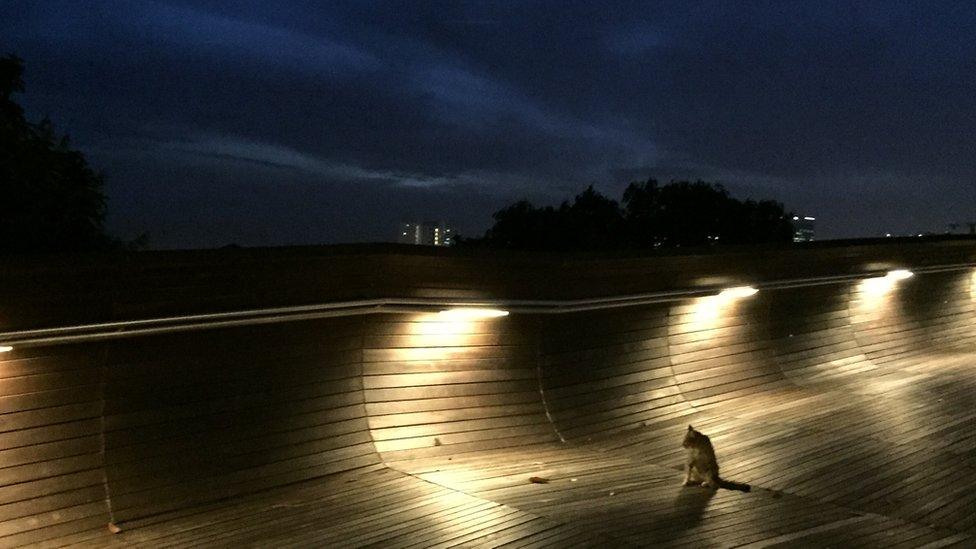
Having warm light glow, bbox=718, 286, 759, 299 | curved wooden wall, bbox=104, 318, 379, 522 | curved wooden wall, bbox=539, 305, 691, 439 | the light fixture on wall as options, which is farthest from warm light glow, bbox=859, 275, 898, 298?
curved wooden wall, bbox=104, 318, 379, 522

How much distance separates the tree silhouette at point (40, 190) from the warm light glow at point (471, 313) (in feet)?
30.0

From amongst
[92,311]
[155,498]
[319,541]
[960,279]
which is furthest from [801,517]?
[960,279]

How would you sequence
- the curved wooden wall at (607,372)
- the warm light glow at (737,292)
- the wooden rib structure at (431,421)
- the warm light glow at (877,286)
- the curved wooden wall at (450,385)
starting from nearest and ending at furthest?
the wooden rib structure at (431,421)
the curved wooden wall at (450,385)
the curved wooden wall at (607,372)
the warm light glow at (737,292)
the warm light glow at (877,286)

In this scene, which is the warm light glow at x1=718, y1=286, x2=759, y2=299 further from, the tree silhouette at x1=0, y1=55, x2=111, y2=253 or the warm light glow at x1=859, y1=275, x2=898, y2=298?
the tree silhouette at x1=0, y1=55, x2=111, y2=253

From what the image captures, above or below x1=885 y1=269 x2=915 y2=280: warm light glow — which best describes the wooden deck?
below

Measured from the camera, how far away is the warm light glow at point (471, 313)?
9.33 metres

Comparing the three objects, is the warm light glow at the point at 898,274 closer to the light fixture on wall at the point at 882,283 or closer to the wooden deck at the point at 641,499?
the light fixture on wall at the point at 882,283

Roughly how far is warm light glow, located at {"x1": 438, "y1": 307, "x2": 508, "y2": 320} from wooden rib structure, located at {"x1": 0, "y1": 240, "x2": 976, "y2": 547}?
0.12 m

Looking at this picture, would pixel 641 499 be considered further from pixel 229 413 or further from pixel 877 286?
pixel 877 286

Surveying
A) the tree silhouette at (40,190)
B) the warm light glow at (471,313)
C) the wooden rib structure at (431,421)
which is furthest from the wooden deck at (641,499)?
the tree silhouette at (40,190)

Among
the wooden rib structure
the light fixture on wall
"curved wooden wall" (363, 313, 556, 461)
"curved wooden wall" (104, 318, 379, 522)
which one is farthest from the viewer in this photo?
the light fixture on wall

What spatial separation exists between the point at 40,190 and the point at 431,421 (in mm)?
10133

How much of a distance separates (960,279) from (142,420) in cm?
1644

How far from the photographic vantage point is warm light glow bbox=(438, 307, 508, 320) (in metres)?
9.33
